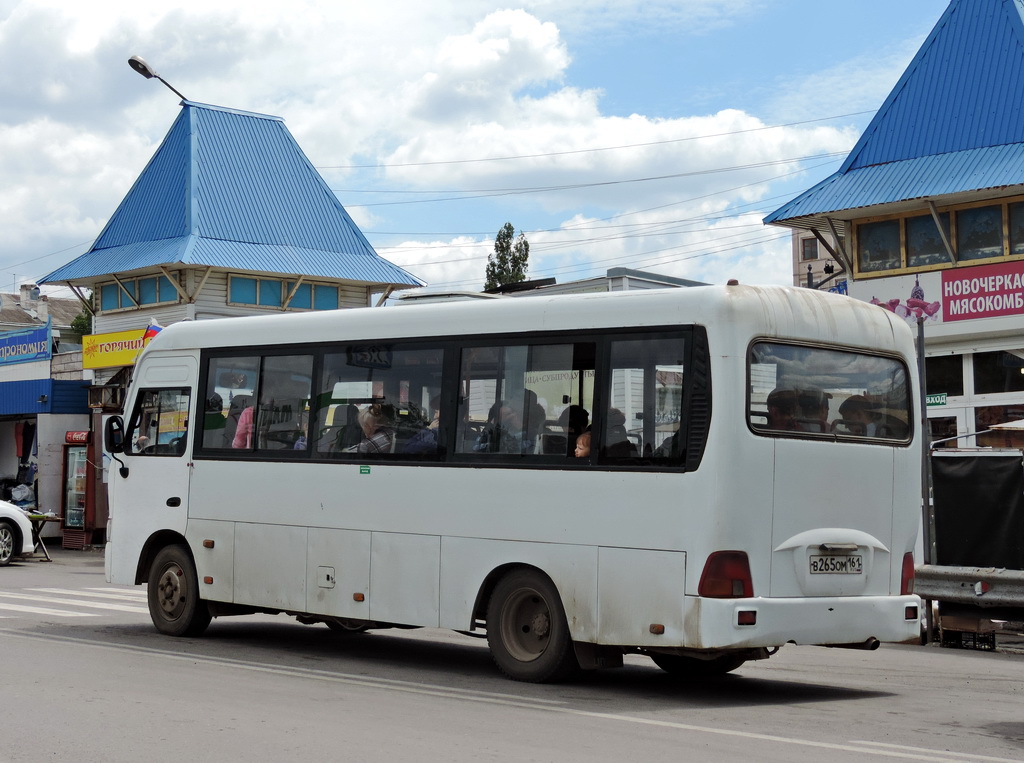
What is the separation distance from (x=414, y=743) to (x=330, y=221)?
111 feet

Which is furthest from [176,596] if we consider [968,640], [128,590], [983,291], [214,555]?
[983,291]

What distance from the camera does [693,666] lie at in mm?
11227

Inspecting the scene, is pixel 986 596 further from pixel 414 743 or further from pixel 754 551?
pixel 414 743

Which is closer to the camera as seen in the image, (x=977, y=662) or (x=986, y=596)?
(x=977, y=662)

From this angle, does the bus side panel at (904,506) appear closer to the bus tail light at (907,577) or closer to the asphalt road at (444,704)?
the bus tail light at (907,577)

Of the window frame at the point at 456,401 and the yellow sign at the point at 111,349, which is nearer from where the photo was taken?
the window frame at the point at 456,401

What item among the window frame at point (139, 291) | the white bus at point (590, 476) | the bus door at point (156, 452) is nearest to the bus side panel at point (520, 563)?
the white bus at point (590, 476)

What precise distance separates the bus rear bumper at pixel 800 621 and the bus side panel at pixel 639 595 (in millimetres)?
149

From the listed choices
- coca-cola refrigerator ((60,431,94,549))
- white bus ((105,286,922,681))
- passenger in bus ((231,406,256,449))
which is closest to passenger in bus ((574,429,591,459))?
white bus ((105,286,922,681))

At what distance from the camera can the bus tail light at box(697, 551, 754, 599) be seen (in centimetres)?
914

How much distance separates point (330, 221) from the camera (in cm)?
4028

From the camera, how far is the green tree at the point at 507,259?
2741 inches

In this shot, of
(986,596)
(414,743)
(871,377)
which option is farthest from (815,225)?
(414,743)

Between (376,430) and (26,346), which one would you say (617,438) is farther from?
(26,346)
